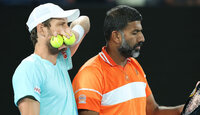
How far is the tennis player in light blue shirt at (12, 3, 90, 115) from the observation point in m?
1.74

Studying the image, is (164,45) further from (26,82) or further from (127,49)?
(26,82)

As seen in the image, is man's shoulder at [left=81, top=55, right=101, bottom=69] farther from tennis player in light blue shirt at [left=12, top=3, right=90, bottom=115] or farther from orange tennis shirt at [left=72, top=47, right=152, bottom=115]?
tennis player in light blue shirt at [left=12, top=3, right=90, bottom=115]

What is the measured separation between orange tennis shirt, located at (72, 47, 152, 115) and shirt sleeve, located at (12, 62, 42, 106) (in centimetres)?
45

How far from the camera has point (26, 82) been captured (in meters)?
1.74

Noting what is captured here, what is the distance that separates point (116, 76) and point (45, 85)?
62 cm

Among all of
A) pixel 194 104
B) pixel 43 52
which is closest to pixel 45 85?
pixel 43 52

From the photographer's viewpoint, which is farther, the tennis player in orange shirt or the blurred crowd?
the blurred crowd

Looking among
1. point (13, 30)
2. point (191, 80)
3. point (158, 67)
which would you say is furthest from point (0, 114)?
point (191, 80)

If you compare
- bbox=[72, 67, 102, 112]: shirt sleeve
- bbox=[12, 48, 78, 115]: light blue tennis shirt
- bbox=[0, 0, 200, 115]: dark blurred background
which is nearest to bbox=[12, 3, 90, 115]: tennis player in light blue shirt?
bbox=[12, 48, 78, 115]: light blue tennis shirt

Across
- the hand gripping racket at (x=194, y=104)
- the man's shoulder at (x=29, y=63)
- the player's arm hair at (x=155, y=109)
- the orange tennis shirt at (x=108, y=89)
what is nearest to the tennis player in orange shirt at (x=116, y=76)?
the orange tennis shirt at (x=108, y=89)

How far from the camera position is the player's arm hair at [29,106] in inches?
66.8

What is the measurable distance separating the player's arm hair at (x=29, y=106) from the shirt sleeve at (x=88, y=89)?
0.47 m

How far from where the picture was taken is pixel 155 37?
3857 millimetres

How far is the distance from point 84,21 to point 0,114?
5.31 feet
